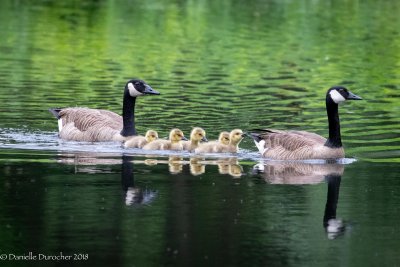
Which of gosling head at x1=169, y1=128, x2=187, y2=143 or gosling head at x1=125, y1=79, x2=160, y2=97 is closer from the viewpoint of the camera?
gosling head at x1=169, y1=128, x2=187, y2=143

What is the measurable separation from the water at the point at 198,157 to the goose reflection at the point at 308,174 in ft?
0.13

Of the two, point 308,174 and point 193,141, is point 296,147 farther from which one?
point 193,141

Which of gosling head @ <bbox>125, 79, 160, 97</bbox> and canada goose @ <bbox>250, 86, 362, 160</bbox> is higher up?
gosling head @ <bbox>125, 79, 160, 97</bbox>

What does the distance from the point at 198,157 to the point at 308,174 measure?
2109 mm

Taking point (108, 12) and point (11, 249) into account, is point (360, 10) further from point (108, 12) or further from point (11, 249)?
point (11, 249)

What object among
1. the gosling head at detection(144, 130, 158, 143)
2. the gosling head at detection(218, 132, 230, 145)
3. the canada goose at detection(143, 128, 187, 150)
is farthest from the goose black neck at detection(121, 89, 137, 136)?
the gosling head at detection(218, 132, 230, 145)

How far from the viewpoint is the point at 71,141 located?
19.1m

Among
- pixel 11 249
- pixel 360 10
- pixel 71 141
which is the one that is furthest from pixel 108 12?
pixel 11 249

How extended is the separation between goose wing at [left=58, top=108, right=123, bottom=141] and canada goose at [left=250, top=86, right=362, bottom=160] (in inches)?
117

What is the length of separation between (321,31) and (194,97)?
17291mm

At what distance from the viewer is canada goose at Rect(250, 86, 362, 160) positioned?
17000mm

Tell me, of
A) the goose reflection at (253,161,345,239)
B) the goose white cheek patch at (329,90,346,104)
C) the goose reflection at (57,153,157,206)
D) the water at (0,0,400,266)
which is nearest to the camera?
the water at (0,0,400,266)

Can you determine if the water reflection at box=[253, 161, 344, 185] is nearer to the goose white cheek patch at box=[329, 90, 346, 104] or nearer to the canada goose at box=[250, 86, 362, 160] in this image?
the canada goose at box=[250, 86, 362, 160]

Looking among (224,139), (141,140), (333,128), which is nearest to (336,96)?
(333,128)
